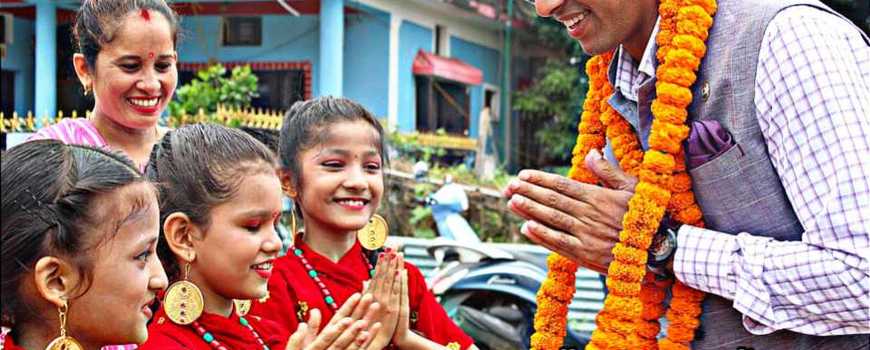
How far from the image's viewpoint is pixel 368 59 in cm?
1509

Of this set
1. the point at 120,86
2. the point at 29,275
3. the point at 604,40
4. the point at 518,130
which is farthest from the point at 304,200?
the point at 518,130

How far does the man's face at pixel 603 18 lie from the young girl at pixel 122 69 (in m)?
1.31

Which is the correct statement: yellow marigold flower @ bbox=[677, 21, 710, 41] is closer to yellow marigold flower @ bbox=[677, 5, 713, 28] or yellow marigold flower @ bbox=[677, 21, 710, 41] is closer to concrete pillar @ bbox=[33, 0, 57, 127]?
yellow marigold flower @ bbox=[677, 5, 713, 28]

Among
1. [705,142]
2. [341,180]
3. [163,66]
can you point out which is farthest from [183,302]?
[705,142]

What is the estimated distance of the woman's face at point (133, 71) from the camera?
10.1 ft

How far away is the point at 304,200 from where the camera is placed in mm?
3035

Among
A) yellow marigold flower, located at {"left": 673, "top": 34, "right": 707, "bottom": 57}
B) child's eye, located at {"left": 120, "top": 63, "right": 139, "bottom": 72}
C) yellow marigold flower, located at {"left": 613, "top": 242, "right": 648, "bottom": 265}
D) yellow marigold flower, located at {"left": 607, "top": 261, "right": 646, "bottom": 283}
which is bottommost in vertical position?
yellow marigold flower, located at {"left": 607, "top": 261, "right": 646, "bottom": 283}

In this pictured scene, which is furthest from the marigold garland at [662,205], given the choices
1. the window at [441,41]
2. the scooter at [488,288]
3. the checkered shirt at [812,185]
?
the window at [441,41]

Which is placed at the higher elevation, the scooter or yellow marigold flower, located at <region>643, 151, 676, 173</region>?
yellow marigold flower, located at <region>643, 151, 676, 173</region>

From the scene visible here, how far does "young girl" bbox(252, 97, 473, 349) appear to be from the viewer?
2.94 metres

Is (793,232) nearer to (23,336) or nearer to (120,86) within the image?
(23,336)

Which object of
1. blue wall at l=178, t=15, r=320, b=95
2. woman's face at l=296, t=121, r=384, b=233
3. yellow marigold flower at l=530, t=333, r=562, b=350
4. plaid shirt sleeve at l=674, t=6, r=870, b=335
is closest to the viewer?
plaid shirt sleeve at l=674, t=6, r=870, b=335

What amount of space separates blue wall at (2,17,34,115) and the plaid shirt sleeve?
47.4ft

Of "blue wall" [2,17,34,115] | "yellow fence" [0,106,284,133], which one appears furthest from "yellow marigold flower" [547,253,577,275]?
"blue wall" [2,17,34,115]
